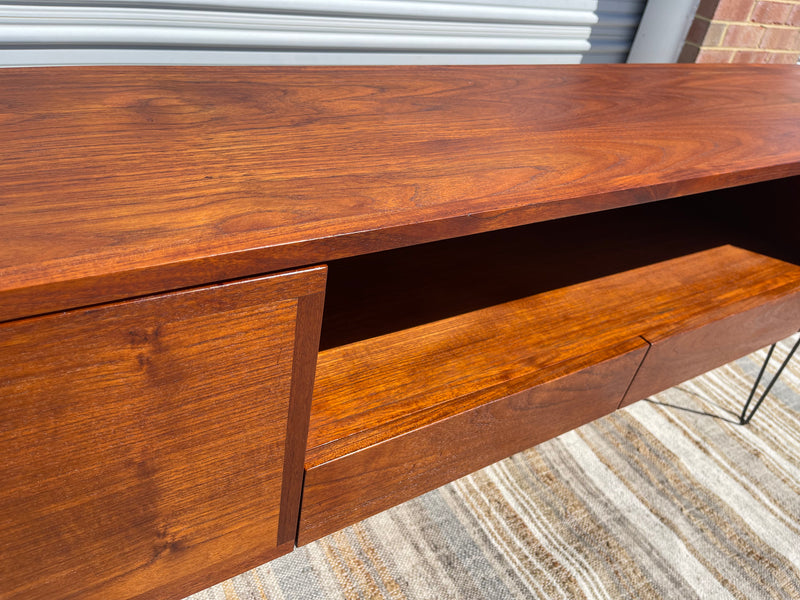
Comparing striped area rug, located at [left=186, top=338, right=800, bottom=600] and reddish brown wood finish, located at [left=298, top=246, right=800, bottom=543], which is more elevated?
reddish brown wood finish, located at [left=298, top=246, right=800, bottom=543]

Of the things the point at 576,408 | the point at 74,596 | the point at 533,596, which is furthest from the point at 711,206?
the point at 74,596

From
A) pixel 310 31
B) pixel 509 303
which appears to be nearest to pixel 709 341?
pixel 509 303

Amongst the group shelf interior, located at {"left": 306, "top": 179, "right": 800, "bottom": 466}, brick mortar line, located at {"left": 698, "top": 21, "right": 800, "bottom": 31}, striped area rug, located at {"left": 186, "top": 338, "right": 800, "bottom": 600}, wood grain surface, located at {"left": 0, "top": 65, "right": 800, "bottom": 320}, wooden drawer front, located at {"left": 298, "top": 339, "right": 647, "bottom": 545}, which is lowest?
striped area rug, located at {"left": 186, "top": 338, "right": 800, "bottom": 600}

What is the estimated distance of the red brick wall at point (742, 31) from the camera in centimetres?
143

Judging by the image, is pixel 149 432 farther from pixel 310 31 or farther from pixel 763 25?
pixel 763 25

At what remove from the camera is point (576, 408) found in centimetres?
72

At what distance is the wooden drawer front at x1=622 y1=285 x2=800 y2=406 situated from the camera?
29.7 inches

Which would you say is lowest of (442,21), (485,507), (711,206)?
Result: (485,507)

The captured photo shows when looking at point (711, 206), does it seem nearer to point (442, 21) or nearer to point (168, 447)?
point (442, 21)

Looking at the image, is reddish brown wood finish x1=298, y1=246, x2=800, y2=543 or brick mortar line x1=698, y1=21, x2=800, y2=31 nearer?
reddish brown wood finish x1=298, y1=246, x2=800, y2=543

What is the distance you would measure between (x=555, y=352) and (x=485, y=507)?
1.12 ft

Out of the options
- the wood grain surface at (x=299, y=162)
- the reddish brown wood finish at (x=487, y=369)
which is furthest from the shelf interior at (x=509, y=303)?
the wood grain surface at (x=299, y=162)

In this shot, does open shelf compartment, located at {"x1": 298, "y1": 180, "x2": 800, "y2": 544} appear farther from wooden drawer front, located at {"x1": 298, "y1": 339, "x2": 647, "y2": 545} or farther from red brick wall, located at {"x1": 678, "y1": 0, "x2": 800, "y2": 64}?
red brick wall, located at {"x1": 678, "y1": 0, "x2": 800, "y2": 64}

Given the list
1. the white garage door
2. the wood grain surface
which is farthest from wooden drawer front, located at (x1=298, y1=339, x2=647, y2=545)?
the white garage door
